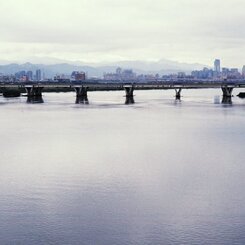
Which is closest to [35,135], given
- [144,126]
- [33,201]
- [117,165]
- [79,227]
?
[144,126]

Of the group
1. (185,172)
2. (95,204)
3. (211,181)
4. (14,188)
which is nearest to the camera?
(95,204)

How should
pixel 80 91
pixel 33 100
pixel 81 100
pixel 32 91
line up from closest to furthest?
pixel 33 100 < pixel 81 100 < pixel 80 91 < pixel 32 91

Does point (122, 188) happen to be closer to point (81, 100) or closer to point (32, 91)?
point (81, 100)

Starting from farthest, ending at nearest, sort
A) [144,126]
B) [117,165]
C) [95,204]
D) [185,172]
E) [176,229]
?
[144,126]
[117,165]
[185,172]
[95,204]
[176,229]

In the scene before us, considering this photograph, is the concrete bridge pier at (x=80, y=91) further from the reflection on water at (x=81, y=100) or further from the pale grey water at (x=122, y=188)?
the pale grey water at (x=122, y=188)

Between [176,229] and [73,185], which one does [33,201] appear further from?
[176,229]

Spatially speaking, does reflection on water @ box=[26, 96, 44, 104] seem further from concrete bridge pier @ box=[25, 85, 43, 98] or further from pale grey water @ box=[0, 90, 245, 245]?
pale grey water @ box=[0, 90, 245, 245]

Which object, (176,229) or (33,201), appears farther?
(33,201)

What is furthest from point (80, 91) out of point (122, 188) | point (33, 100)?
point (122, 188)
